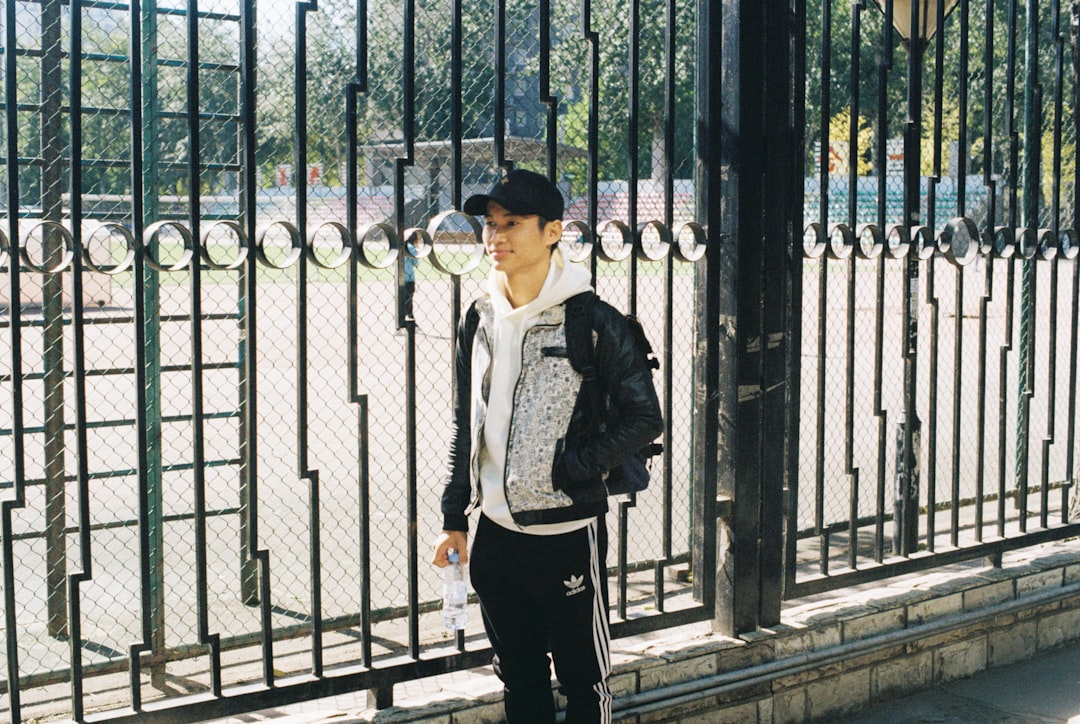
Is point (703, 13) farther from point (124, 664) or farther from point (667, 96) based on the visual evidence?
point (124, 664)

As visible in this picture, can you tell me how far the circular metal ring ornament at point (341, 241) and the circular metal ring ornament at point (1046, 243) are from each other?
11.6 feet

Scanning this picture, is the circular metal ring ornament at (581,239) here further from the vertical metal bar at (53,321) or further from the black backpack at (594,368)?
the vertical metal bar at (53,321)

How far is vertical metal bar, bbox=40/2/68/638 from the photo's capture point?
5062mm

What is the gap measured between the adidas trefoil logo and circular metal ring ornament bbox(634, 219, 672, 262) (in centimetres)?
137

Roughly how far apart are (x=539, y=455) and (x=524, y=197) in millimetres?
735

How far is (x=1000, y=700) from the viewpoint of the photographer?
17.1ft

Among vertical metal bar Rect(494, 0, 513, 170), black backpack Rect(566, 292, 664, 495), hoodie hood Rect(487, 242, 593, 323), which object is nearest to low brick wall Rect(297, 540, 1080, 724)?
black backpack Rect(566, 292, 664, 495)

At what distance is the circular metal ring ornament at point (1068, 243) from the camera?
589 cm

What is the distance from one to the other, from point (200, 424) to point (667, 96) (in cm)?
212

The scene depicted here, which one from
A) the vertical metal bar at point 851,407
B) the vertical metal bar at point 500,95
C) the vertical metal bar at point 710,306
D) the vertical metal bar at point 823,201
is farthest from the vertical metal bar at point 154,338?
the vertical metal bar at point 851,407

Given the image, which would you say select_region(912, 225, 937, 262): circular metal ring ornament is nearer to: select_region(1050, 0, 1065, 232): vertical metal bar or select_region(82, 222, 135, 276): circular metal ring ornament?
select_region(1050, 0, 1065, 232): vertical metal bar

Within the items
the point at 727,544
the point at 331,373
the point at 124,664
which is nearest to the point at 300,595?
the point at 124,664

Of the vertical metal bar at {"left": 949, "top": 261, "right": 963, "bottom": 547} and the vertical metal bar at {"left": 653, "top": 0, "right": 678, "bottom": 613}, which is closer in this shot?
the vertical metal bar at {"left": 653, "top": 0, "right": 678, "bottom": 613}

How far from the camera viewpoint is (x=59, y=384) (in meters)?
5.20
